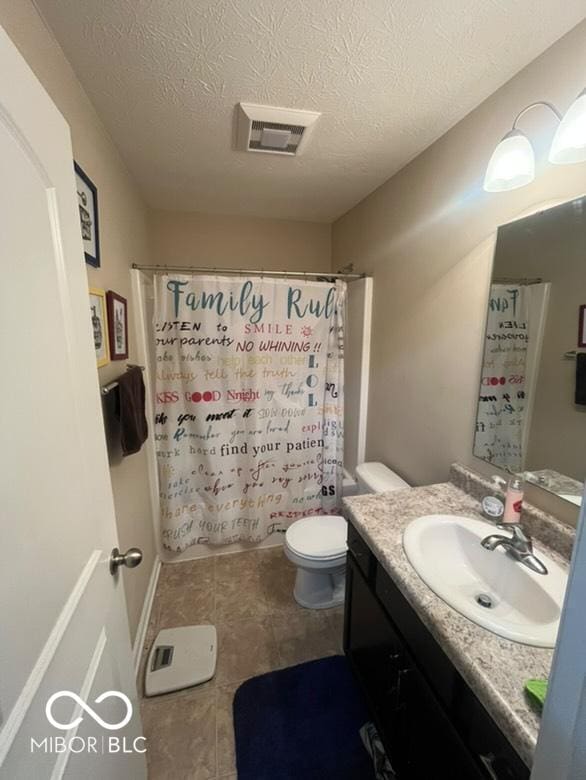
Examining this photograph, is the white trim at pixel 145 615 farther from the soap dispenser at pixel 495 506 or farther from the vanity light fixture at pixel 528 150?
the vanity light fixture at pixel 528 150

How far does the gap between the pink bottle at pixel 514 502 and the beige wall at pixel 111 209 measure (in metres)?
1.45

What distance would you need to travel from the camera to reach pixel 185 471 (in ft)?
6.56

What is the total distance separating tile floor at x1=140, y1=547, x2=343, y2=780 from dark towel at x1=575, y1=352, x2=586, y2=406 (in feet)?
4.90

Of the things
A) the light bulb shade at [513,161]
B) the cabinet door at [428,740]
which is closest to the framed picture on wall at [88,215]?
the light bulb shade at [513,161]

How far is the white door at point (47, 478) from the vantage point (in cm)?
46

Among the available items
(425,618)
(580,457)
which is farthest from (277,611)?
(580,457)

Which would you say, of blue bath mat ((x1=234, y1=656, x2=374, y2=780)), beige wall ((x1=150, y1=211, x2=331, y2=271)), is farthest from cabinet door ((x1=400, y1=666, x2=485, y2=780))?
beige wall ((x1=150, y1=211, x2=331, y2=271))

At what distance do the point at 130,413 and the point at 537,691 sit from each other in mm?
1458

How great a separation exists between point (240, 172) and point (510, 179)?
124cm

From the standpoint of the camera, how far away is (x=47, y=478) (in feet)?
1.85

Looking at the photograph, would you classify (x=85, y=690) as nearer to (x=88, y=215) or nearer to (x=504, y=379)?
(x=88, y=215)

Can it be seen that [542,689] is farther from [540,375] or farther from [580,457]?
[540,375]

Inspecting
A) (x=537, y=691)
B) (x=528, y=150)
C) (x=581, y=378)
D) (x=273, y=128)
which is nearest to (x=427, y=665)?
(x=537, y=691)

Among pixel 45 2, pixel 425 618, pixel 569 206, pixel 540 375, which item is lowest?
pixel 425 618
